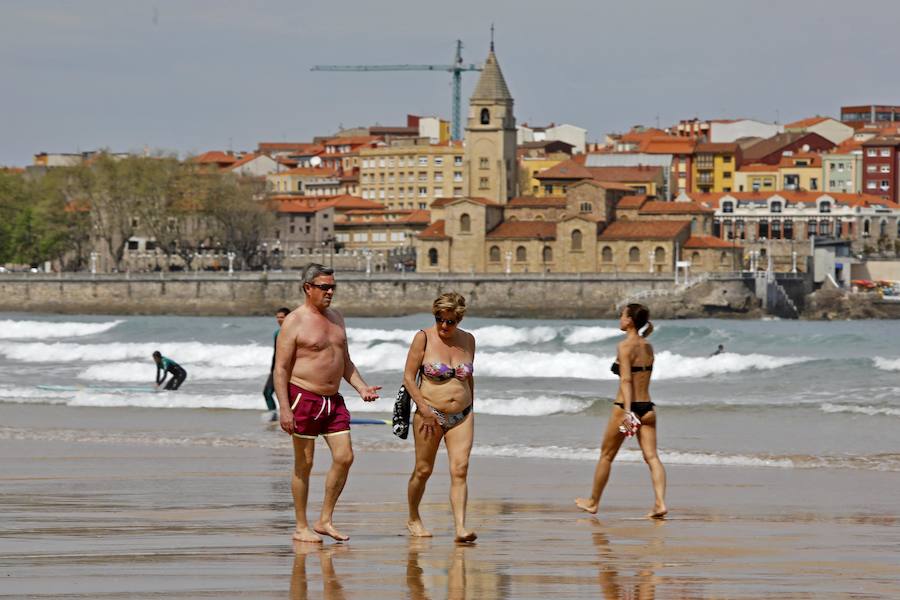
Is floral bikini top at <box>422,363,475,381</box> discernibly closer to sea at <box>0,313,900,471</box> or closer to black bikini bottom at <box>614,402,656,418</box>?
black bikini bottom at <box>614,402,656,418</box>

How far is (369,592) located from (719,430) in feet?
38.8

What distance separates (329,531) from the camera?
8.08 meters

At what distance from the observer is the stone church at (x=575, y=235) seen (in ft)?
281

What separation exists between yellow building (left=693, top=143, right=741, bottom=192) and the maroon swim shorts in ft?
356

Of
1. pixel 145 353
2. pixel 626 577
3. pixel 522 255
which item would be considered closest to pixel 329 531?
pixel 626 577

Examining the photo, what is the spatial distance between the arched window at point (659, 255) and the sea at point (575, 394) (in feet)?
112

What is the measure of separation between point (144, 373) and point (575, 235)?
5723 cm

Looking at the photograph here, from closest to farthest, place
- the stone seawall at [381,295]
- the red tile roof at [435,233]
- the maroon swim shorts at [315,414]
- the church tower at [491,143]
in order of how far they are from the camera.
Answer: the maroon swim shorts at [315,414]
the stone seawall at [381,295]
the red tile roof at [435,233]
the church tower at [491,143]

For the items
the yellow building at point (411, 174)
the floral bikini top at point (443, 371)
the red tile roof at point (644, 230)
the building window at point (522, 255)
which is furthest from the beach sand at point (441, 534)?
the yellow building at point (411, 174)

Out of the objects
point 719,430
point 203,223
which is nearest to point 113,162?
point 203,223

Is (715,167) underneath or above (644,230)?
above

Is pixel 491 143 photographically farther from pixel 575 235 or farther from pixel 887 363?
pixel 887 363

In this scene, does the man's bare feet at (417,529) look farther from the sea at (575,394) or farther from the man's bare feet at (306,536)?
the sea at (575,394)

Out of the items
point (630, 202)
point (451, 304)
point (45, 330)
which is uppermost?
point (630, 202)
